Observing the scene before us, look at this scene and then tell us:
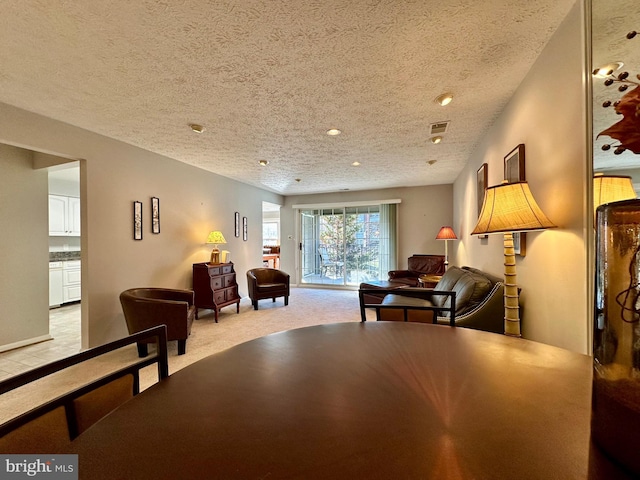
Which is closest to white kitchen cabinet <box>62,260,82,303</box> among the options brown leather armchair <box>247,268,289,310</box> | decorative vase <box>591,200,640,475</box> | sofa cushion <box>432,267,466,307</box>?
brown leather armchair <box>247,268,289,310</box>

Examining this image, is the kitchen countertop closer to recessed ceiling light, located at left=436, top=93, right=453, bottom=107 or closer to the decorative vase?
recessed ceiling light, located at left=436, top=93, right=453, bottom=107

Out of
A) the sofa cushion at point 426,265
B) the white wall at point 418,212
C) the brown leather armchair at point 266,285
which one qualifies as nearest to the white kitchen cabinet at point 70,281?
the brown leather armchair at point 266,285

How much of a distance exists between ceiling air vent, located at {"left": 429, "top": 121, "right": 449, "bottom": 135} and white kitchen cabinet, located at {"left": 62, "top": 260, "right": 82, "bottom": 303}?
6675 mm

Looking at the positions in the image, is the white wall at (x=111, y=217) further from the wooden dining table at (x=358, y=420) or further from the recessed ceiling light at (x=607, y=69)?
the recessed ceiling light at (x=607, y=69)

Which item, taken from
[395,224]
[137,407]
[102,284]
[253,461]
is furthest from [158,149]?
[395,224]

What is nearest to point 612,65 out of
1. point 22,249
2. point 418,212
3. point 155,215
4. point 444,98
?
point 444,98

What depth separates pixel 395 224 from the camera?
6043mm

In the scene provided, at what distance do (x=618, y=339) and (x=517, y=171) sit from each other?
1.97 metres

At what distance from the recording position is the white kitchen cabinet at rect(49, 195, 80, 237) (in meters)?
4.90

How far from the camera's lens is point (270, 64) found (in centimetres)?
182

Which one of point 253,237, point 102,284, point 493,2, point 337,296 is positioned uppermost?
point 493,2

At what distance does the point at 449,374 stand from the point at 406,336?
1.05 feet

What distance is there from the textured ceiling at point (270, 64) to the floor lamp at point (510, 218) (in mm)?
921

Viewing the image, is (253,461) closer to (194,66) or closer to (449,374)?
(449,374)
